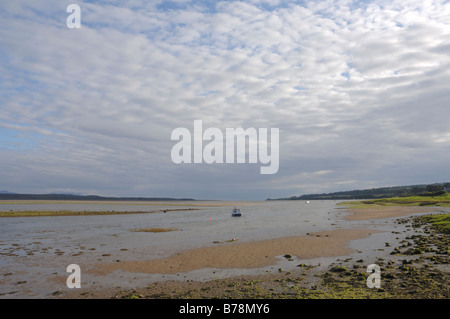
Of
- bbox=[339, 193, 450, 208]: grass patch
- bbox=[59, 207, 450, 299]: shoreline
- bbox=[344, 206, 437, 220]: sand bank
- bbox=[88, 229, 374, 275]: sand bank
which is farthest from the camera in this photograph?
bbox=[339, 193, 450, 208]: grass patch

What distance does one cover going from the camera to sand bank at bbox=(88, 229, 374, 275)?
976 inches

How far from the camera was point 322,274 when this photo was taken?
67.6ft

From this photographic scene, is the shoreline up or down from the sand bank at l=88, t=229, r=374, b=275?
up

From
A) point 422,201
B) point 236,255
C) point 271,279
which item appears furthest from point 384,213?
point 271,279

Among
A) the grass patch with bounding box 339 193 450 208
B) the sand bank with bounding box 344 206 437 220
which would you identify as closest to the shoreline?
the sand bank with bounding box 344 206 437 220

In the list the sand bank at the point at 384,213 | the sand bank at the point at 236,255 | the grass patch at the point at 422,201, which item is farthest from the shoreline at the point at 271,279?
the grass patch at the point at 422,201

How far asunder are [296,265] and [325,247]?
31.9ft

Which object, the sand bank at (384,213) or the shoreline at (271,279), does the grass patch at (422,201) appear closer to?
the sand bank at (384,213)

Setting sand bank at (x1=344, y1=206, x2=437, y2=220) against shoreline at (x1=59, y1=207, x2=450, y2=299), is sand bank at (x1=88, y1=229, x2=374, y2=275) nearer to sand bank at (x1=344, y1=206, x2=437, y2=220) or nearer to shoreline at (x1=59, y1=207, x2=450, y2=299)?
shoreline at (x1=59, y1=207, x2=450, y2=299)

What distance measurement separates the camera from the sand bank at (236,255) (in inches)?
976
